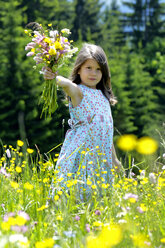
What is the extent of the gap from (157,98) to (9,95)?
9.29 metres

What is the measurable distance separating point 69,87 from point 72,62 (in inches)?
276

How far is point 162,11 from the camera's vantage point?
2541 centimetres

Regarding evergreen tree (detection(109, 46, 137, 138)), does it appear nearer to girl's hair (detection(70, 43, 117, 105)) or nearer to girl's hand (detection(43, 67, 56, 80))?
girl's hair (detection(70, 43, 117, 105))

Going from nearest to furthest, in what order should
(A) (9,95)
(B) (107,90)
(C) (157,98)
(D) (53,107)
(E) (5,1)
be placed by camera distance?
1. (D) (53,107)
2. (B) (107,90)
3. (A) (9,95)
4. (E) (5,1)
5. (C) (157,98)

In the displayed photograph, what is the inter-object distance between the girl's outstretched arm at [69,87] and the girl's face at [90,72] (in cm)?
17

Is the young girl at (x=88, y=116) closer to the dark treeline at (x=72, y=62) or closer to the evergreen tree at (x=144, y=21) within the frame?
the dark treeline at (x=72, y=62)

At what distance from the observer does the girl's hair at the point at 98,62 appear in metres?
3.33

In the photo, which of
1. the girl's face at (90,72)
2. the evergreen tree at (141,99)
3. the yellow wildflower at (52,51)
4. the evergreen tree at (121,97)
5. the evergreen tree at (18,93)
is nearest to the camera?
the yellow wildflower at (52,51)

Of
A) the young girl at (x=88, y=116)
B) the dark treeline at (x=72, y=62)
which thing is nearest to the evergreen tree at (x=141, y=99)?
the dark treeline at (x=72, y=62)

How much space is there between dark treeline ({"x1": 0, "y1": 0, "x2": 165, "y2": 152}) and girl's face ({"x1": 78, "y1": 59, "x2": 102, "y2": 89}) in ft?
1.56

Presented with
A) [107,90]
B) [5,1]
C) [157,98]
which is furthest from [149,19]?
[107,90]

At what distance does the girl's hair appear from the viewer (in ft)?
10.9

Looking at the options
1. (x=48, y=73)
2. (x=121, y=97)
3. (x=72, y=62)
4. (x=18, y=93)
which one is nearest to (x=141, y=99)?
(x=121, y=97)

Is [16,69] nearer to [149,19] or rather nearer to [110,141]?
[110,141]
